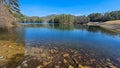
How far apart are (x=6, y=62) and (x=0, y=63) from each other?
0.34 m

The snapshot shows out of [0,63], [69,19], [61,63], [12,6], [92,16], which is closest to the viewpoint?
[0,63]

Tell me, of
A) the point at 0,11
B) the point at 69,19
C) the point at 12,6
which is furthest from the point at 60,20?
the point at 0,11

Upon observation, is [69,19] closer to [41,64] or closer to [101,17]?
[101,17]

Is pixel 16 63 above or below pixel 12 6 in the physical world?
below

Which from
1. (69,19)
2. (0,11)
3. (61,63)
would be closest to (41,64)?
(61,63)

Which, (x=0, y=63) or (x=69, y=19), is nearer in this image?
(x=0, y=63)

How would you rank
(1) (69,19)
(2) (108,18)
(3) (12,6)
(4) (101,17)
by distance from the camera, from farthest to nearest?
1. (1) (69,19)
2. (4) (101,17)
3. (2) (108,18)
4. (3) (12,6)

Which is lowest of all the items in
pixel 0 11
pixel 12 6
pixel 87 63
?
pixel 87 63

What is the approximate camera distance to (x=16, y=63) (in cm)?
716

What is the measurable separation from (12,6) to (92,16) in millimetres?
77444

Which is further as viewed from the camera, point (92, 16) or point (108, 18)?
point (92, 16)

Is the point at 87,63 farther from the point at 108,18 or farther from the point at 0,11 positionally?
the point at 108,18

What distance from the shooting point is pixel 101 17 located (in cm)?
9994

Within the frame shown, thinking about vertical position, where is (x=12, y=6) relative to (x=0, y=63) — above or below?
above
